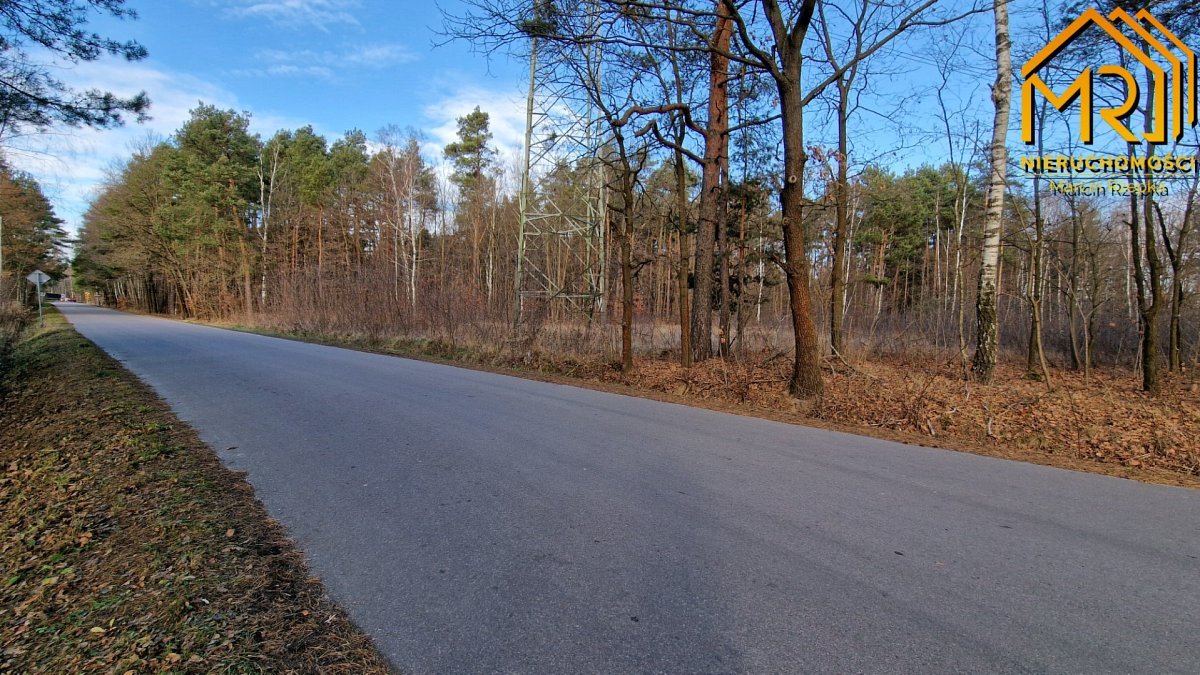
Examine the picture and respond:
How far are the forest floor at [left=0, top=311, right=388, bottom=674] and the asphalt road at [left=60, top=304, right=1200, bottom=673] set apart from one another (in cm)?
20

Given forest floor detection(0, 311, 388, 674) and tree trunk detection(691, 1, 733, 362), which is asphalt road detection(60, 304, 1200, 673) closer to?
forest floor detection(0, 311, 388, 674)

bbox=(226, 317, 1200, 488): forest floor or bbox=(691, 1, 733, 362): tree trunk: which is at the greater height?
bbox=(691, 1, 733, 362): tree trunk

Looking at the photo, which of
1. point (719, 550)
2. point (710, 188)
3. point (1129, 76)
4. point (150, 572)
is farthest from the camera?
point (710, 188)

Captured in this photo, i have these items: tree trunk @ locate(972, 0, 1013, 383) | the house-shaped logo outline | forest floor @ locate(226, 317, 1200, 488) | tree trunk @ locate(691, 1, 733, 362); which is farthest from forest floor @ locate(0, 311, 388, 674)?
the house-shaped logo outline

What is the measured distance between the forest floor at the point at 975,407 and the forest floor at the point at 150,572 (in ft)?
20.8

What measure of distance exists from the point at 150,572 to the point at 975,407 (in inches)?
350

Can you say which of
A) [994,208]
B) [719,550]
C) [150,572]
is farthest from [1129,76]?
[150,572]

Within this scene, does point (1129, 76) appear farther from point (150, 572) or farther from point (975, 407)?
point (150, 572)

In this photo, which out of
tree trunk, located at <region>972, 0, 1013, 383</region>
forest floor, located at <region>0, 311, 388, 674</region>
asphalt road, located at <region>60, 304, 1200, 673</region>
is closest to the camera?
forest floor, located at <region>0, 311, 388, 674</region>

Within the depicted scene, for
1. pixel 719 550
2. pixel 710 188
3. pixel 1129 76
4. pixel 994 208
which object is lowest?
pixel 719 550

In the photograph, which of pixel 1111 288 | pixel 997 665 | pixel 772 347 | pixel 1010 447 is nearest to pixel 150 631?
Answer: pixel 997 665

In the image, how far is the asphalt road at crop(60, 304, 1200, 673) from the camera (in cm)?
239

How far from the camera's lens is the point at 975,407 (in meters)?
7.70

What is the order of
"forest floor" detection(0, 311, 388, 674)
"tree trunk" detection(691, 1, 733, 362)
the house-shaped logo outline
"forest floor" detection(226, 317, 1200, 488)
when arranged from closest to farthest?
"forest floor" detection(0, 311, 388, 674), "forest floor" detection(226, 317, 1200, 488), the house-shaped logo outline, "tree trunk" detection(691, 1, 733, 362)
